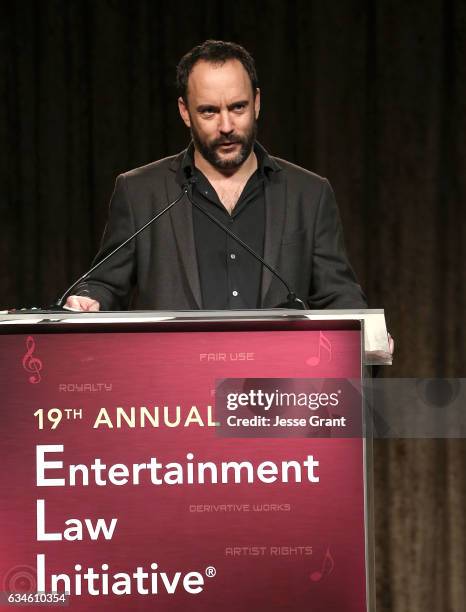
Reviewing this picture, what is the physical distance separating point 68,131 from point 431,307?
1631mm

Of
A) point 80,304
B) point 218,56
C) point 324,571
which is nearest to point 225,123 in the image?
point 218,56

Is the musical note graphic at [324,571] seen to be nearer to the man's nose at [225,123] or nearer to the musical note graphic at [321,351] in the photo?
the musical note graphic at [321,351]

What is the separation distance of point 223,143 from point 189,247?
10.6 inches

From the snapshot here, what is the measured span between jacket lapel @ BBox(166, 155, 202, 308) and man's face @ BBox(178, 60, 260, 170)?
0.45 feet

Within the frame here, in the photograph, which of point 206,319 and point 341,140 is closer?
point 206,319

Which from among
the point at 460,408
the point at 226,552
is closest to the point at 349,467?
the point at 226,552

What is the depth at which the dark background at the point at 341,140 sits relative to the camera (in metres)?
4.18

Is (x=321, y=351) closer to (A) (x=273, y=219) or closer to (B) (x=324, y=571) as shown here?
(B) (x=324, y=571)

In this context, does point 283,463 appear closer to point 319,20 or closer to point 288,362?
point 288,362

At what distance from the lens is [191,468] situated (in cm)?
172

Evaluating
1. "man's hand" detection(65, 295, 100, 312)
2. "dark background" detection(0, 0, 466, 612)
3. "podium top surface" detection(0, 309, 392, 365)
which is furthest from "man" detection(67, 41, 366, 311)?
"dark background" detection(0, 0, 466, 612)

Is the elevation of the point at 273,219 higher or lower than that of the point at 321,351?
higher

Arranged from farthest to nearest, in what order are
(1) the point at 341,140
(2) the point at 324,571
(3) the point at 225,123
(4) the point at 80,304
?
(1) the point at 341,140
(3) the point at 225,123
(4) the point at 80,304
(2) the point at 324,571

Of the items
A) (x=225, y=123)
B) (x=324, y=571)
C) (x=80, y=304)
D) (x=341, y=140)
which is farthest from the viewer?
(x=341, y=140)
